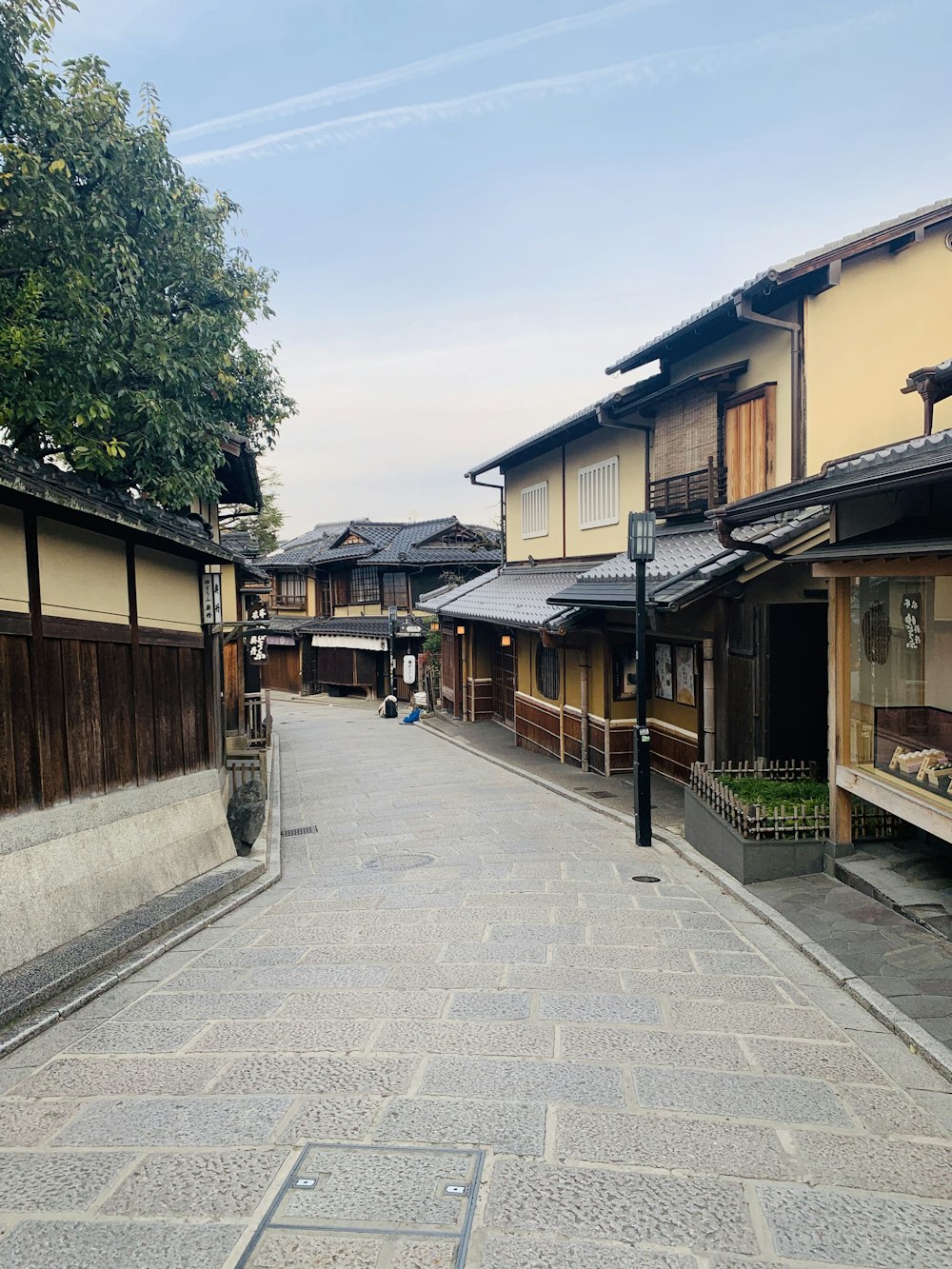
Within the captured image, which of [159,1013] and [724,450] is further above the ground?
[724,450]

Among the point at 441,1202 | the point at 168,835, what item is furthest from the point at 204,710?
the point at 441,1202

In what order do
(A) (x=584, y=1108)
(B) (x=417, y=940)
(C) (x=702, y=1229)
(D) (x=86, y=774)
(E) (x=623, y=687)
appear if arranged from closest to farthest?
1. (C) (x=702, y=1229)
2. (A) (x=584, y=1108)
3. (B) (x=417, y=940)
4. (D) (x=86, y=774)
5. (E) (x=623, y=687)

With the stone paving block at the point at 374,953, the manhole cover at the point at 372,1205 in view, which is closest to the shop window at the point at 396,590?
the stone paving block at the point at 374,953

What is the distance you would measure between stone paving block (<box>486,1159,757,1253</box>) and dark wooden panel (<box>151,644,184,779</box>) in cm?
725

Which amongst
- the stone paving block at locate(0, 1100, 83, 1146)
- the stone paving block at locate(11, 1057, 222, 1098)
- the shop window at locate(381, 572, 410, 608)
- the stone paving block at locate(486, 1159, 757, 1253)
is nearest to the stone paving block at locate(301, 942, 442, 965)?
the stone paving block at locate(11, 1057, 222, 1098)

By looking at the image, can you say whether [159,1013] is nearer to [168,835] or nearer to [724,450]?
[168,835]

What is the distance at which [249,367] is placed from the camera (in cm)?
1223

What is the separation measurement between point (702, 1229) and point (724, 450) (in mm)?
12422

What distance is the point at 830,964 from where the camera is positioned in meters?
6.94

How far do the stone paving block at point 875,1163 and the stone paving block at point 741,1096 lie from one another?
192mm

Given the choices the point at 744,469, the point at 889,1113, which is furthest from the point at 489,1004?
the point at 744,469

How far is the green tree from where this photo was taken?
8250 millimetres

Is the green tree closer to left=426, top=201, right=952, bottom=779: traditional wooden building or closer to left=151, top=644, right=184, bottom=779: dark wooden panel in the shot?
left=151, top=644, right=184, bottom=779: dark wooden panel

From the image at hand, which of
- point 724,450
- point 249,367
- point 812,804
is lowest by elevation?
point 812,804
